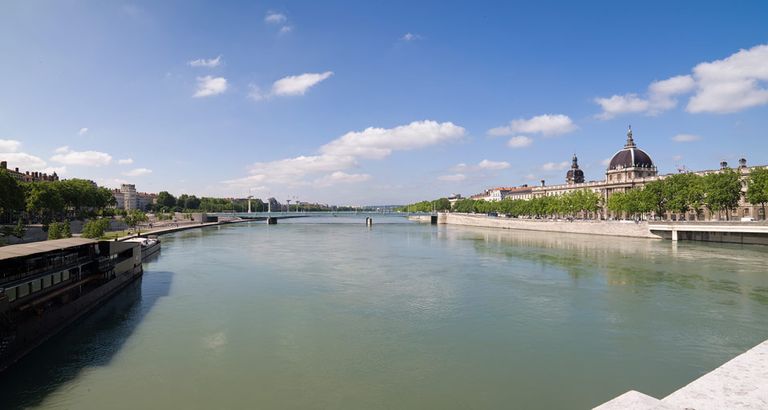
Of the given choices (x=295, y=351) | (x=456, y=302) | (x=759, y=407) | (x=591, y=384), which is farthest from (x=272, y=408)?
(x=456, y=302)

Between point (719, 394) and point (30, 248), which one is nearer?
point (719, 394)

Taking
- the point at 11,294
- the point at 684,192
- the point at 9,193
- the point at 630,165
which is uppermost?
the point at 630,165

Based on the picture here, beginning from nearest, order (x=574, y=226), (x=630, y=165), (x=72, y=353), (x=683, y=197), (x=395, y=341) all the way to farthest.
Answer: (x=72, y=353) < (x=395, y=341) < (x=683, y=197) < (x=574, y=226) < (x=630, y=165)

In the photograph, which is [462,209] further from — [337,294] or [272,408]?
[272,408]

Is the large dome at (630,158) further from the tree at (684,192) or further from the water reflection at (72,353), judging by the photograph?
the water reflection at (72,353)

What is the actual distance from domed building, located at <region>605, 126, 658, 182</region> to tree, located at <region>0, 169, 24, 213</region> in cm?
12816

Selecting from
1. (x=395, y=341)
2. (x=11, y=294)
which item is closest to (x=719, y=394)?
(x=395, y=341)

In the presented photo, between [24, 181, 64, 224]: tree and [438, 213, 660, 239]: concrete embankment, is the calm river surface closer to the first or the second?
[438, 213, 660, 239]: concrete embankment

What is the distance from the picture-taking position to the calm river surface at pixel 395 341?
12469mm

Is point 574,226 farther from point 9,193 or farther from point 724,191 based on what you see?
point 9,193

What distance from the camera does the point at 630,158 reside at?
11738cm

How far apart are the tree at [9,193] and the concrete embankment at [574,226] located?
276ft

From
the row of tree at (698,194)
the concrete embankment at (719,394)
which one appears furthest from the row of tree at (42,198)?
the row of tree at (698,194)

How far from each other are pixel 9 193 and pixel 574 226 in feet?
279
